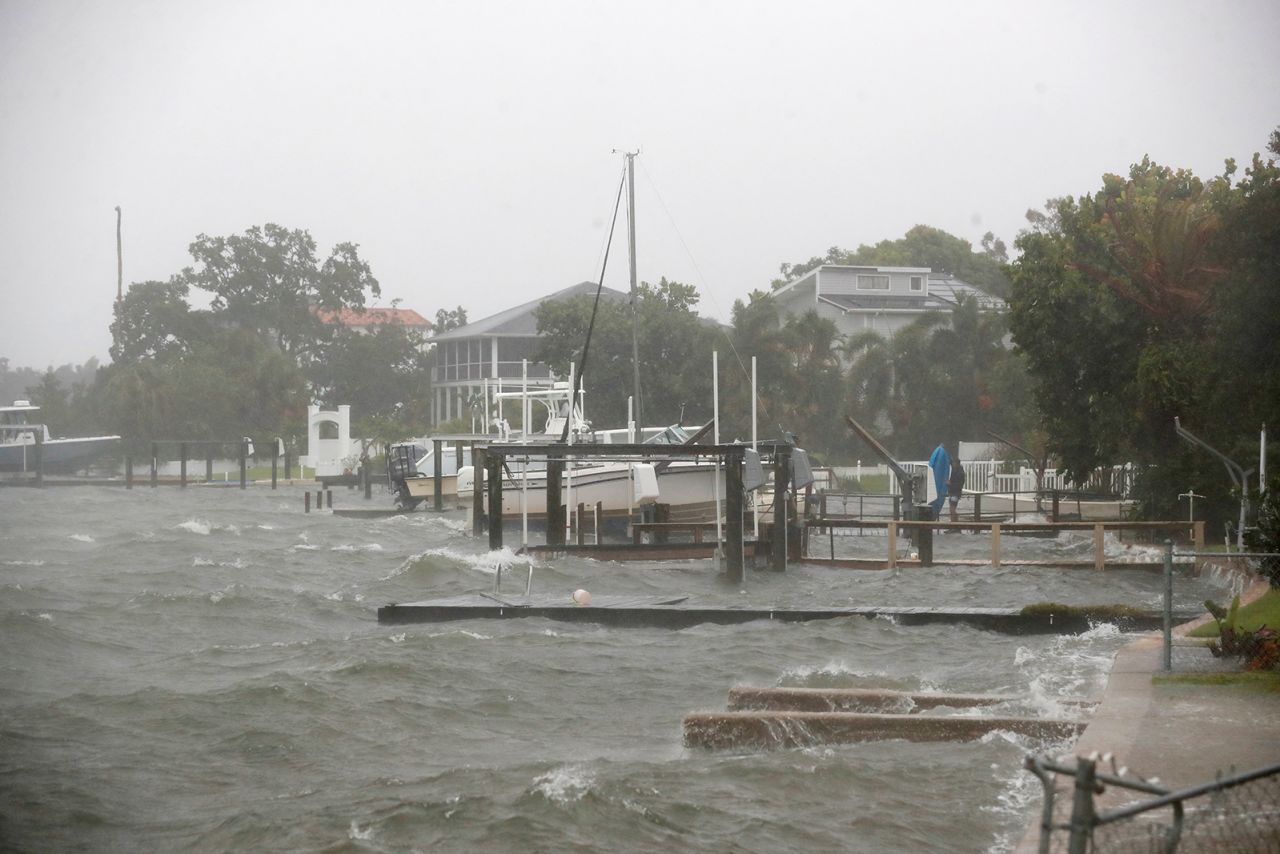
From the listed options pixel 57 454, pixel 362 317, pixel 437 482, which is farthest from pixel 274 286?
pixel 437 482

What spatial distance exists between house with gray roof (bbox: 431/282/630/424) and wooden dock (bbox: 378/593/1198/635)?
194 ft

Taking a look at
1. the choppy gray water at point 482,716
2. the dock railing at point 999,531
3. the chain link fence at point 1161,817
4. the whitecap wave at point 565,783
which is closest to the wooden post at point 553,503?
the choppy gray water at point 482,716

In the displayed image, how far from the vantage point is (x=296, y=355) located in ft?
305

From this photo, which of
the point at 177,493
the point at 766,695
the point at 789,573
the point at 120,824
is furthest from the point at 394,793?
the point at 177,493

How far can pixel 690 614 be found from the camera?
698 inches

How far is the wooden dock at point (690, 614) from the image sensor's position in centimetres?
1600

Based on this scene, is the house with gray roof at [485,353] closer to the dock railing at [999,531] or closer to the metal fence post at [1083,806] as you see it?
the dock railing at [999,531]

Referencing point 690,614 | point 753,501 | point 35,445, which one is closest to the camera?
point 690,614

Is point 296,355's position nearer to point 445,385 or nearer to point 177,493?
point 445,385

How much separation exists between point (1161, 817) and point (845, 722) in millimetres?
4280

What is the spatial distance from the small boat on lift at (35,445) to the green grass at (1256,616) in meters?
60.2

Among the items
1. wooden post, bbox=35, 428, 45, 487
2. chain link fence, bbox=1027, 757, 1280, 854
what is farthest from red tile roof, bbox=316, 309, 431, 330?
chain link fence, bbox=1027, 757, 1280, 854

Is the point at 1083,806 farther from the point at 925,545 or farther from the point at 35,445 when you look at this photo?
the point at 35,445

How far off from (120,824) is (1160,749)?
6.83m
